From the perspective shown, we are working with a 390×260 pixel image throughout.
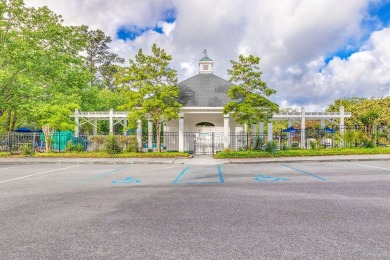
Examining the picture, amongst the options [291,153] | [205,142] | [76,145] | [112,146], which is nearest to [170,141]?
[205,142]

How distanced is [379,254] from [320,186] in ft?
17.5

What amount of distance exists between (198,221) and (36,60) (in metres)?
27.0

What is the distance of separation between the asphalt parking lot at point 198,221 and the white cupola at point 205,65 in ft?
72.6

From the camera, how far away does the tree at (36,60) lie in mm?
25297

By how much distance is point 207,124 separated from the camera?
28.2 metres

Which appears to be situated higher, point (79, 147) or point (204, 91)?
point (204, 91)

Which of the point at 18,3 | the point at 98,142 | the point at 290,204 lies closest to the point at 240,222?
the point at 290,204

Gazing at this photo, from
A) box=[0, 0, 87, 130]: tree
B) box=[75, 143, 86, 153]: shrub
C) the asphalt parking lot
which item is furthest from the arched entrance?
the asphalt parking lot

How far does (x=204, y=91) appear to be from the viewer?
2653 cm

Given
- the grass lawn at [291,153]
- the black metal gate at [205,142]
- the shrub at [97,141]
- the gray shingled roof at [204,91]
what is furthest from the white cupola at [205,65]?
the shrub at [97,141]

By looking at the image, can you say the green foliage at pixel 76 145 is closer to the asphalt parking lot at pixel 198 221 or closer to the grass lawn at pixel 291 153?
the grass lawn at pixel 291 153

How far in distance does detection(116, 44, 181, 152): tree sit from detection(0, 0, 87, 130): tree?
8.92 meters

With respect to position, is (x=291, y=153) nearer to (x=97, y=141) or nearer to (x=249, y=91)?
(x=249, y=91)

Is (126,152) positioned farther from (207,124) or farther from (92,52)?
(92,52)
